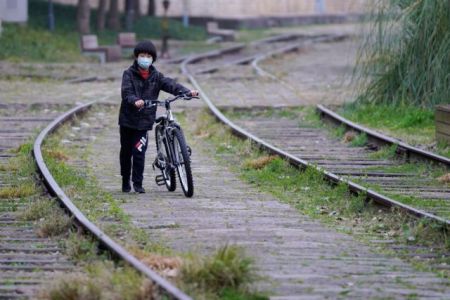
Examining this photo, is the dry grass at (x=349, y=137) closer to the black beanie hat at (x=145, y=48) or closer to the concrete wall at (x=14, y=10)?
the black beanie hat at (x=145, y=48)

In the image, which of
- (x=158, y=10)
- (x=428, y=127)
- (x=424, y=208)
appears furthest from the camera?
(x=158, y=10)

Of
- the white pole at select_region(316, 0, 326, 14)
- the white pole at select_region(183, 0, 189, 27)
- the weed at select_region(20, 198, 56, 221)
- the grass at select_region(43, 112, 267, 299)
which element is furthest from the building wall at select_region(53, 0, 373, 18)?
the weed at select_region(20, 198, 56, 221)

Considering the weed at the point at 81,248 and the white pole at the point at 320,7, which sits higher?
the weed at the point at 81,248

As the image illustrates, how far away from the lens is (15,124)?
20797 millimetres

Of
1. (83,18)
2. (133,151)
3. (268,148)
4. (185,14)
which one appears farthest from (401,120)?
(185,14)

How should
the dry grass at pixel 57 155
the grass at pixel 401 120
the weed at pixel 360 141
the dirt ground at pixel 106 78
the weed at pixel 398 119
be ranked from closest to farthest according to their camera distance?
1. the dry grass at pixel 57 155
2. the weed at pixel 360 141
3. the grass at pixel 401 120
4. the weed at pixel 398 119
5. the dirt ground at pixel 106 78

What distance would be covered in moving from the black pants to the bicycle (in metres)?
0.23

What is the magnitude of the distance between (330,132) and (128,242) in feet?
32.6

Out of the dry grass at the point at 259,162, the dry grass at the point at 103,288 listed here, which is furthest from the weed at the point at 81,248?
the dry grass at the point at 259,162

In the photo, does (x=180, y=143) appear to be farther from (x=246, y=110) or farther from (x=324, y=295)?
(x=246, y=110)

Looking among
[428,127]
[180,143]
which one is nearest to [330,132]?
[428,127]

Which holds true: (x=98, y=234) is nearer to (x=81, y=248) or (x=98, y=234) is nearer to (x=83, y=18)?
(x=81, y=248)

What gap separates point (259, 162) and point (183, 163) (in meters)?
2.76

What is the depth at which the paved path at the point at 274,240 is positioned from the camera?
8766 millimetres
